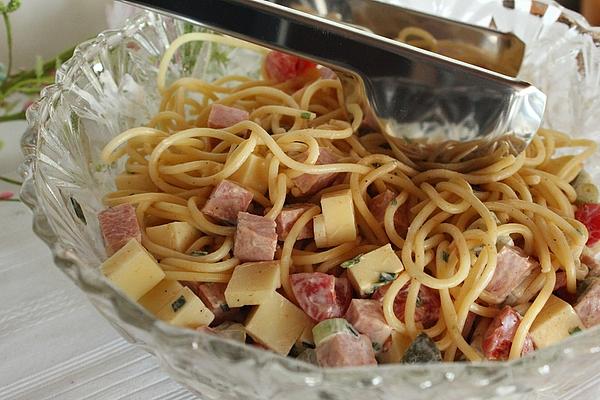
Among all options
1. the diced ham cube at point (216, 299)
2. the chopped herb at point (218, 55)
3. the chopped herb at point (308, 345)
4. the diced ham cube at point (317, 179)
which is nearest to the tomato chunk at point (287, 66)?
the chopped herb at point (218, 55)

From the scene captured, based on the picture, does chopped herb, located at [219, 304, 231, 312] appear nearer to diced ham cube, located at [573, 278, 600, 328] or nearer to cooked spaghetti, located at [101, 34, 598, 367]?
cooked spaghetti, located at [101, 34, 598, 367]

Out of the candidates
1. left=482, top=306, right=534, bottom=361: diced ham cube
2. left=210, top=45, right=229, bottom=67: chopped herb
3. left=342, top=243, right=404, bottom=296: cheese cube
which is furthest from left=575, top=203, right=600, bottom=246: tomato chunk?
left=210, top=45, right=229, bottom=67: chopped herb

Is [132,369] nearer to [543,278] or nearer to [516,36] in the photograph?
[543,278]

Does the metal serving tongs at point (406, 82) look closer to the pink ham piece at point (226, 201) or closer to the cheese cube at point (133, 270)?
the pink ham piece at point (226, 201)

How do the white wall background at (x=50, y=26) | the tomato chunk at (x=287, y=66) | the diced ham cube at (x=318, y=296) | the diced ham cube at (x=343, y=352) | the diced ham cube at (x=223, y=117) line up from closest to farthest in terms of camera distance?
the diced ham cube at (x=343, y=352) → the diced ham cube at (x=318, y=296) → the diced ham cube at (x=223, y=117) → the tomato chunk at (x=287, y=66) → the white wall background at (x=50, y=26)

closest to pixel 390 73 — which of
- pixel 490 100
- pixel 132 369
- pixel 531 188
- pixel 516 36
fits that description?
pixel 490 100

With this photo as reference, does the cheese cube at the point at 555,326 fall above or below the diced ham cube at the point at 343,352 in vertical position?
above

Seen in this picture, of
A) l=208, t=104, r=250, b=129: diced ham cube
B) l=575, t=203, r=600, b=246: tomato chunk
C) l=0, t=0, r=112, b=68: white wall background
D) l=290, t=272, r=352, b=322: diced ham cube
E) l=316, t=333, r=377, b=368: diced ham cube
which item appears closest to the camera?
l=316, t=333, r=377, b=368: diced ham cube
